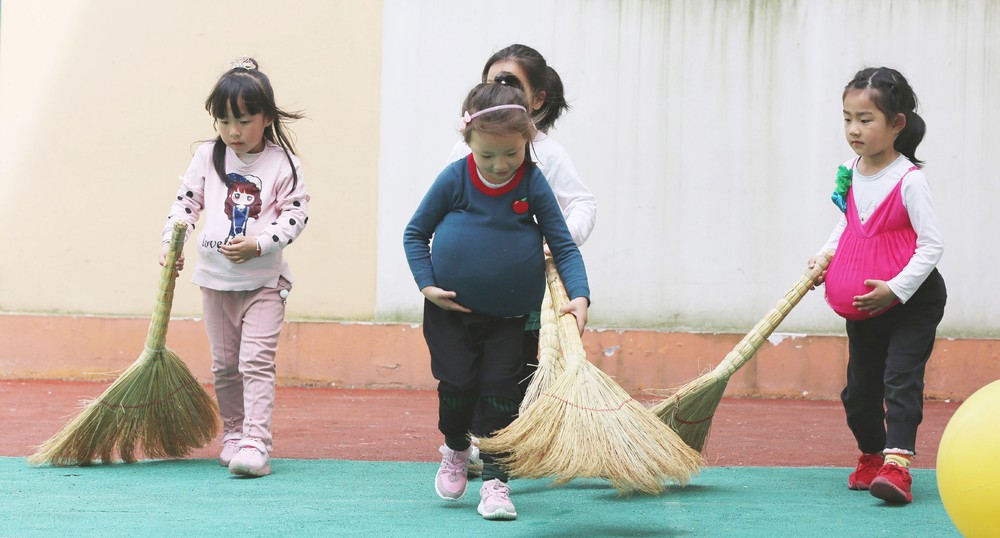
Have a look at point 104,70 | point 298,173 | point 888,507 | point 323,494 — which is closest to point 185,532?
point 323,494

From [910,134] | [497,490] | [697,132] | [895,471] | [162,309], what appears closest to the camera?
[497,490]

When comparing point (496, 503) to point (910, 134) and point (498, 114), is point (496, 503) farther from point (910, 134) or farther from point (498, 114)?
point (910, 134)

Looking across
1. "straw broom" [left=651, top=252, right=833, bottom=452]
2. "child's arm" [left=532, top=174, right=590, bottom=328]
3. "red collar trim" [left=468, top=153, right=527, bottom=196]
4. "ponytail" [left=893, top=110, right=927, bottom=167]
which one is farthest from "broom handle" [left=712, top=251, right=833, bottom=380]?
"red collar trim" [left=468, top=153, right=527, bottom=196]

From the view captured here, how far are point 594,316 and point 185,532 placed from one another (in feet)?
13.6

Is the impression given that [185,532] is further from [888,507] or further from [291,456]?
[888,507]

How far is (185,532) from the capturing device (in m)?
3.16

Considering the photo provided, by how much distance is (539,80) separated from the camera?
421 cm

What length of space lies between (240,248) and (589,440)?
5.54 feet

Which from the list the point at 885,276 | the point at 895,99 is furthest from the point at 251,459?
the point at 895,99

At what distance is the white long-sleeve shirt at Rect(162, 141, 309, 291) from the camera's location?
424cm

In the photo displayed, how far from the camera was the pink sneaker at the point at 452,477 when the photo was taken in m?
3.64

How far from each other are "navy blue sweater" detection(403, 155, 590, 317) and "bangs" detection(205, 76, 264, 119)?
40.9 inches

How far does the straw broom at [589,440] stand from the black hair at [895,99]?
1.48m

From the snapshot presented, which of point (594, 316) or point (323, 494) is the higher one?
point (594, 316)
